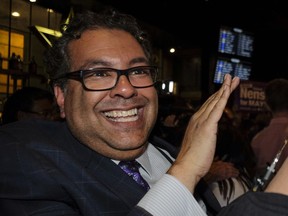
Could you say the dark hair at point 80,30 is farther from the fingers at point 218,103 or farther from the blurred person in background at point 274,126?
the blurred person in background at point 274,126

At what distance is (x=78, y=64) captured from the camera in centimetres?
131

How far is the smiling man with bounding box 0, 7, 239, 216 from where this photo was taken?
1.00 meters

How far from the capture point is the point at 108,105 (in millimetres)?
1260

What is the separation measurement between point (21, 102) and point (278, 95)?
218 cm

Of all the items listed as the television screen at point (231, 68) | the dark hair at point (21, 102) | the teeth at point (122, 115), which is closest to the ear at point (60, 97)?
the teeth at point (122, 115)

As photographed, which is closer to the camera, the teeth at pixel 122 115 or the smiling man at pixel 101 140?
the smiling man at pixel 101 140

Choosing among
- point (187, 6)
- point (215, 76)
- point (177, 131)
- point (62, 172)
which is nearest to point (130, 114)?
point (62, 172)

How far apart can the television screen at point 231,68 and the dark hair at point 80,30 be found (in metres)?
4.97

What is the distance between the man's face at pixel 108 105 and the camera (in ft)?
4.14

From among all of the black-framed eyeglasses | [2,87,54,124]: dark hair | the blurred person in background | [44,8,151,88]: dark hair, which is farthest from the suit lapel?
the blurred person in background

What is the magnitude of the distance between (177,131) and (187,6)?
453 centimetres

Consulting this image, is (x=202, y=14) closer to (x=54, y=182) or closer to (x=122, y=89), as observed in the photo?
(x=122, y=89)

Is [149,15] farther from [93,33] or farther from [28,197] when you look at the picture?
[28,197]

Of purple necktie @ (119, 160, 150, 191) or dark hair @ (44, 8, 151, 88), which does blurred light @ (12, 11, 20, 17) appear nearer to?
dark hair @ (44, 8, 151, 88)
